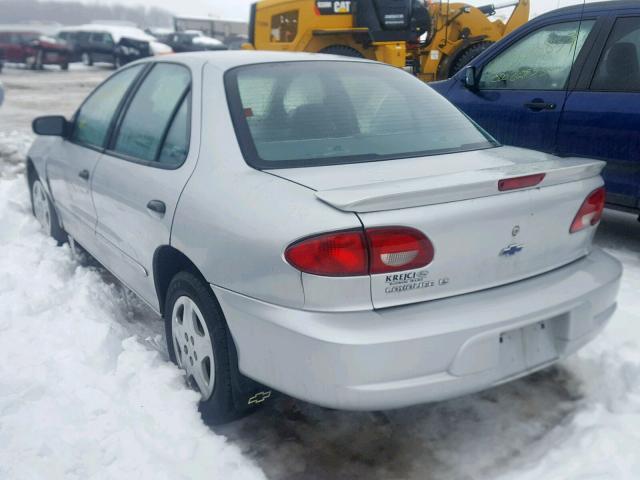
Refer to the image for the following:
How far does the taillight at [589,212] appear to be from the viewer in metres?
2.50

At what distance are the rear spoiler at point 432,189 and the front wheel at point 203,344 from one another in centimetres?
69

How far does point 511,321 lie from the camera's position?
7.13ft

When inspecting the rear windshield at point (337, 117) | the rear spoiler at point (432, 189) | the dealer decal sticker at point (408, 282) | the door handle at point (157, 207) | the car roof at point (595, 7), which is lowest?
the dealer decal sticker at point (408, 282)

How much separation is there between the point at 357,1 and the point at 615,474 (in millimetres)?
9461

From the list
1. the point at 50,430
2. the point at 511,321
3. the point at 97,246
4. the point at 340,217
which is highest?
the point at 340,217

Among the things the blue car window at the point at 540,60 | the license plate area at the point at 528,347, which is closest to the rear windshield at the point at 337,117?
the license plate area at the point at 528,347

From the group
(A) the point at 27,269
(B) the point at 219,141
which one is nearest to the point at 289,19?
(A) the point at 27,269

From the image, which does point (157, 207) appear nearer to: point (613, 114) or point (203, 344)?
point (203, 344)

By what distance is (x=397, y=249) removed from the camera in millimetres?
2043

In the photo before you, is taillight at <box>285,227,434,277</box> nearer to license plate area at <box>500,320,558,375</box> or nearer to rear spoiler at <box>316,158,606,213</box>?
rear spoiler at <box>316,158,606,213</box>

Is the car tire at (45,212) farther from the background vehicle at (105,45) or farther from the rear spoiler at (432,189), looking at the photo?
the background vehicle at (105,45)

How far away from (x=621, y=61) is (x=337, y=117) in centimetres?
266

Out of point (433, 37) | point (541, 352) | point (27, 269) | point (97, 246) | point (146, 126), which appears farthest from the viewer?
point (433, 37)

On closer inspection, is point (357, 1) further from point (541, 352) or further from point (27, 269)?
point (541, 352)
